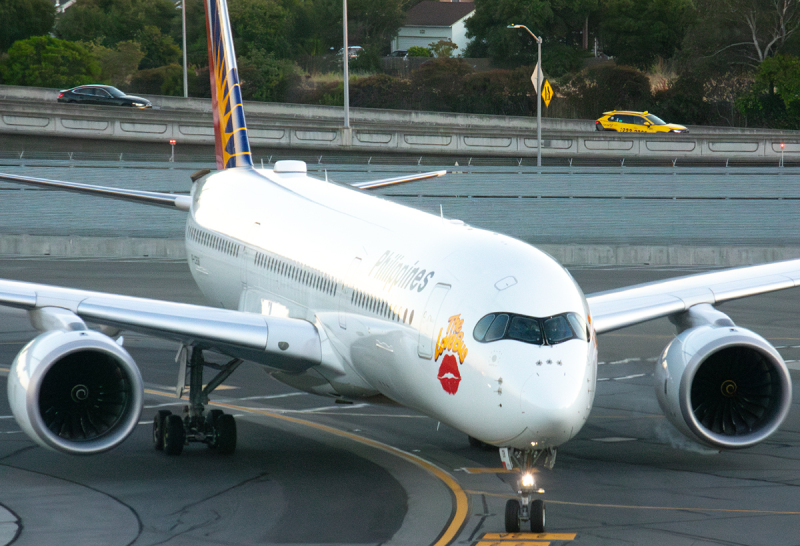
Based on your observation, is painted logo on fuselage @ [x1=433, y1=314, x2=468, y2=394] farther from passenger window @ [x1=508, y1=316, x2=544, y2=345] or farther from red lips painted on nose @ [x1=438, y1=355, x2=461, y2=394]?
passenger window @ [x1=508, y1=316, x2=544, y2=345]

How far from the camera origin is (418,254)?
14.6 meters

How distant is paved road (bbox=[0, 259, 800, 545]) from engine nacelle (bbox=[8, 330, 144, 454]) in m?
0.93

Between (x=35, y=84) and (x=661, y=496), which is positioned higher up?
(x=35, y=84)

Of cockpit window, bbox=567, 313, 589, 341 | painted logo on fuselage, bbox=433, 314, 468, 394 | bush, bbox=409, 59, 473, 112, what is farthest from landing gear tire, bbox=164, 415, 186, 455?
bush, bbox=409, 59, 473, 112

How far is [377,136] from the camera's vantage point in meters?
68.6

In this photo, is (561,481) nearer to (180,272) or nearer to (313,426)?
(313,426)

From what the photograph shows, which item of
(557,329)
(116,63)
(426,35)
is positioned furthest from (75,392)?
(426,35)

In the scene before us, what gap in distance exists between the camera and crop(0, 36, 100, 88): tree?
94938 mm

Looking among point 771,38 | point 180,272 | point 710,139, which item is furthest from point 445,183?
point 771,38

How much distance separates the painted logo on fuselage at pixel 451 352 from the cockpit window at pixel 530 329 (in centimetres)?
28

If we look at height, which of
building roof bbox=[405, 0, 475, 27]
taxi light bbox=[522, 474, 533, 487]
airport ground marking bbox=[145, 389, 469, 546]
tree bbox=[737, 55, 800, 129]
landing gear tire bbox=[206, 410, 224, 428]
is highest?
building roof bbox=[405, 0, 475, 27]

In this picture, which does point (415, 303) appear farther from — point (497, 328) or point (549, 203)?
point (549, 203)

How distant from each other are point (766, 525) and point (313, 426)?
8751 millimetres

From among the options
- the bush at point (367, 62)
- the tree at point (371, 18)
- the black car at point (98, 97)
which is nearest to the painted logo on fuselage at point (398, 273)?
the black car at point (98, 97)
